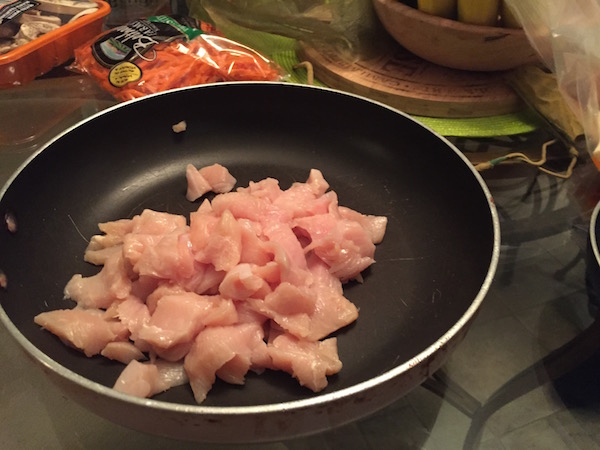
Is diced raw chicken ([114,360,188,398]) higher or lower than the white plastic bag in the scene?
lower

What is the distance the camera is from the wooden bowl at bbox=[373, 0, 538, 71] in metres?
1.19

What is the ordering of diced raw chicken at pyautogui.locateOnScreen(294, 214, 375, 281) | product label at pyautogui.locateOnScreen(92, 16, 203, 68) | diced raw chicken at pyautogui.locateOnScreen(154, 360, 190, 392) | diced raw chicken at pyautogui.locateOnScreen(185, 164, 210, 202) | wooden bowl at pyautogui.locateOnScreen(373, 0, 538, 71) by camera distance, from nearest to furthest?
diced raw chicken at pyautogui.locateOnScreen(154, 360, 190, 392) → diced raw chicken at pyautogui.locateOnScreen(294, 214, 375, 281) → diced raw chicken at pyautogui.locateOnScreen(185, 164, 210, 202) → wooden bowl at pyautogui.locateOnScreen(373, 0, 538, 71) → product label at pyautogui.locateOnScreen(92, 16, 203, 68)

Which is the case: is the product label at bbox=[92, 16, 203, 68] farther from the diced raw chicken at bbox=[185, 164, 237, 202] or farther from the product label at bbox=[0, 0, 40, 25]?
the diced raw chicken at bbox=[185, 164, 237, 202]

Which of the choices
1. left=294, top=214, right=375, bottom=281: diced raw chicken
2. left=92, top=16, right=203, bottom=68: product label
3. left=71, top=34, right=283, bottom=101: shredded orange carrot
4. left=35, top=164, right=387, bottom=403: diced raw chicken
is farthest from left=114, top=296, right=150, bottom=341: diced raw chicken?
left=92, top=16, right=203, bottom=68: product label

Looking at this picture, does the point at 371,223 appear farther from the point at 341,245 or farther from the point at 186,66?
the point at 186,66

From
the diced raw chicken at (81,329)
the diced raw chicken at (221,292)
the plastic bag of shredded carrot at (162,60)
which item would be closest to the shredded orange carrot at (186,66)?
the plastic bag of shredded carrot at (162,60)

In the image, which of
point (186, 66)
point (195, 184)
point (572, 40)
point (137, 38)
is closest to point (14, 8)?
point (137, 38)

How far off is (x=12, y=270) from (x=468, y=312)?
2.28ft

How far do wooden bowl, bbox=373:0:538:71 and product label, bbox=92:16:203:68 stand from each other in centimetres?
51

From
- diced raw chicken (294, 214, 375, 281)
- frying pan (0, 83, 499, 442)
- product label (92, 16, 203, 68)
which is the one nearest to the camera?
frying pan (0, 83, 499, 442)

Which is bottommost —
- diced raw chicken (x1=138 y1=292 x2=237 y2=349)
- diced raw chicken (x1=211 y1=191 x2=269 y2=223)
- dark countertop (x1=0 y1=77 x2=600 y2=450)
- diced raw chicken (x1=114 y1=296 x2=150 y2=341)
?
dark countertop (x1=0 y1=77 x2=600 y2=450)

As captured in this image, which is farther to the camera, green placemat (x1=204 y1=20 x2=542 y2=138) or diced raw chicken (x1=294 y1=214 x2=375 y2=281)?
green placemat (x1=204 y1=20 x2=542 y2=138)

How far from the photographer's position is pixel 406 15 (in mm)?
1239

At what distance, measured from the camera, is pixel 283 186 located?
1.11 metres
